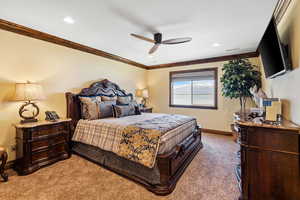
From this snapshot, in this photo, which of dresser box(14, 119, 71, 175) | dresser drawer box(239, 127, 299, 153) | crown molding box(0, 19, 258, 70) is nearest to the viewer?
dresser drawer box(239, 127, 299, 153)

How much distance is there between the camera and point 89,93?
3715 mm

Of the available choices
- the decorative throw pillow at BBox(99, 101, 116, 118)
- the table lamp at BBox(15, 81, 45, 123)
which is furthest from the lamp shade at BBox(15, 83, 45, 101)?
the decorative throw pillow at BBox(99, 101, 116, 118)

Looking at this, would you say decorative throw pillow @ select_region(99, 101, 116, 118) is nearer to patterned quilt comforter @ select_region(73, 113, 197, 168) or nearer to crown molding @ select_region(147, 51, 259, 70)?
patterned quilt comforter @ select_region(73, 113, 197, 168)

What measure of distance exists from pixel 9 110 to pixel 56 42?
168 centimetres

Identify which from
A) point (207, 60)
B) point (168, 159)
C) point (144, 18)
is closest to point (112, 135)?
point (168, 159)

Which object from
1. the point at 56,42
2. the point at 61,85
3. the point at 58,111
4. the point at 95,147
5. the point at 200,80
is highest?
the point at 56,42

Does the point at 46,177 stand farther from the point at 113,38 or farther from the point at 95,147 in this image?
the point at 113,38

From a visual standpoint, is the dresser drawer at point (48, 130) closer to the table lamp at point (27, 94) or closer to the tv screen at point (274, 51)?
the table lamp at point (27, 94)

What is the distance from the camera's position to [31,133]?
2.40 meters

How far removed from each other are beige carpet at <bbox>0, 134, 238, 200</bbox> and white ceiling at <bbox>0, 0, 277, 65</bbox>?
8.57ft

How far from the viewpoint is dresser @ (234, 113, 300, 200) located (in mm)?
1448

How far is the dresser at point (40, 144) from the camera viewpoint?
236cm

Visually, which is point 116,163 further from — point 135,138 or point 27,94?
point 27,94

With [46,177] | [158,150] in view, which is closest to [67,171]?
[46,177]
